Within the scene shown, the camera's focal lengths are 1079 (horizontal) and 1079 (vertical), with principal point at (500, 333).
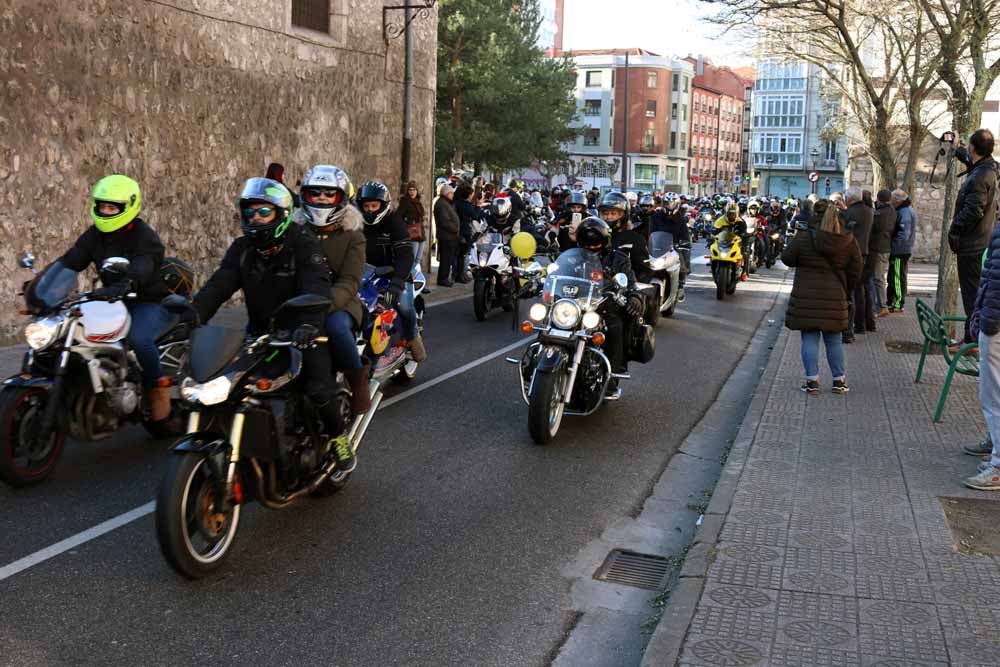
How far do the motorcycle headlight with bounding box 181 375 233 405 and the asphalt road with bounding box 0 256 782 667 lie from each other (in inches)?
33.9

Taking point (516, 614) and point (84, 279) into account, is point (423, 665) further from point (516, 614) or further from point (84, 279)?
point (84, 279)

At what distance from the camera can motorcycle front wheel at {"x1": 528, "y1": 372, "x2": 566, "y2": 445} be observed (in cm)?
751

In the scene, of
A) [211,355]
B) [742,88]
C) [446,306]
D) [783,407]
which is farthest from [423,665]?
[742,88]

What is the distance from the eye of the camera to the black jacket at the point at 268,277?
5.50 meters

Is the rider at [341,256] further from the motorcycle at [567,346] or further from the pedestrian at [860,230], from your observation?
the pedestrian at [860,230]

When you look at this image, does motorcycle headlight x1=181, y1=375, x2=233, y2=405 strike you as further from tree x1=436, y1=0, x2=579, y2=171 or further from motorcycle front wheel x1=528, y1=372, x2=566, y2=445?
tree x1=436, y1=0, x2=579, y2=171

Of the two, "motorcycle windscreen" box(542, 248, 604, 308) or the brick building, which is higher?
the brick building

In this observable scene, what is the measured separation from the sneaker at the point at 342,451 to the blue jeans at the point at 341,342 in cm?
39

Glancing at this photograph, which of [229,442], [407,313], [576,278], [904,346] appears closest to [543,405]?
[576,278]

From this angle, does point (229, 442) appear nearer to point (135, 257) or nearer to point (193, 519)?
point (193, 519)

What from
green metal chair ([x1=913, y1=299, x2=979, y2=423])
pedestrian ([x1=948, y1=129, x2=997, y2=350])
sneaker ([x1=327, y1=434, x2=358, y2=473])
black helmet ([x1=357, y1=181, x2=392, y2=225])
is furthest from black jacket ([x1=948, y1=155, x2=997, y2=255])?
sneaker ([x1=327, y1=434, x2=358, y2=473])

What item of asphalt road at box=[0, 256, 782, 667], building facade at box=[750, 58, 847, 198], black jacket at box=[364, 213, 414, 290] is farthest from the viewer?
building facade at box=[750, 58, 847, 198]

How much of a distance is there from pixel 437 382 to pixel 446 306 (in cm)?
643

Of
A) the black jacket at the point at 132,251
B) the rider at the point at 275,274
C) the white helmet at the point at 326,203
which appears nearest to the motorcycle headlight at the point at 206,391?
the rider at the point at 275,274
